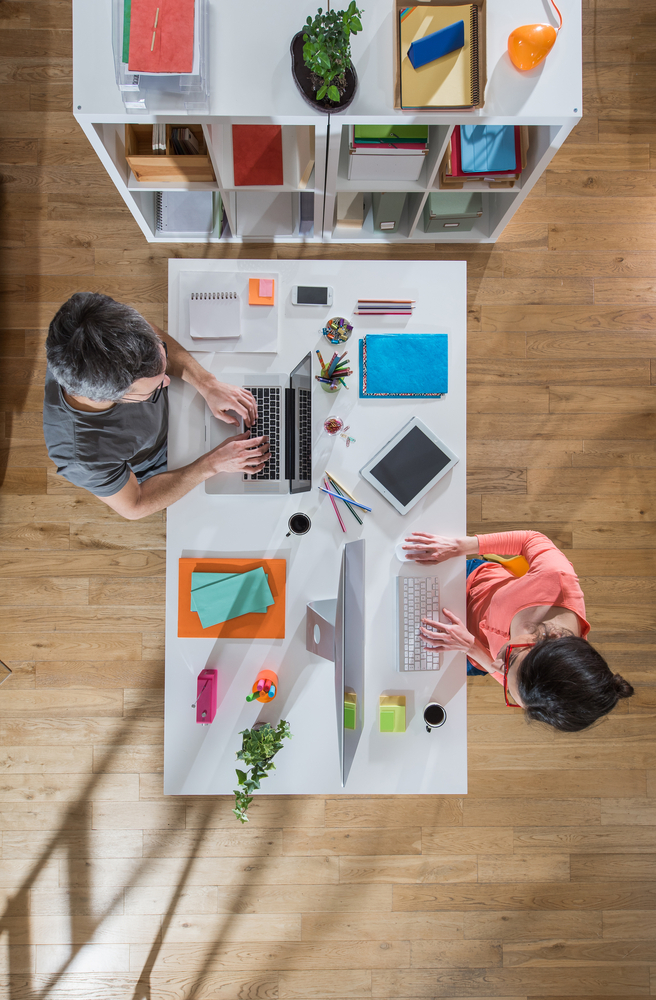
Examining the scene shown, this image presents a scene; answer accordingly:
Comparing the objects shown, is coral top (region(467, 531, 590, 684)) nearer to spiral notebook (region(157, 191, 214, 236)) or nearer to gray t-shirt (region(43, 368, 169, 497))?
gray t-shirt (region(43, 368, 169, 497))

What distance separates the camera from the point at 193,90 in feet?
5.08

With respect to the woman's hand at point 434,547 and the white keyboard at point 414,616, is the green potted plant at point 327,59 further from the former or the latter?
the white keyboard at point 414,616

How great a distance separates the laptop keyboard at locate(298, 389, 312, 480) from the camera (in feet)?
5.83

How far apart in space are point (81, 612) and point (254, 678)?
1.09m

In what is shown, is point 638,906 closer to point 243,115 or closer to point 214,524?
point 214,524

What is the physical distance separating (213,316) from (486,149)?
1068 millimetres

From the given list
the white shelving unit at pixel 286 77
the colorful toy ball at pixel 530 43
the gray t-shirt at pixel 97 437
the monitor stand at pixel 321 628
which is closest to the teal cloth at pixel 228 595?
the monitor stand at pixel 321 628

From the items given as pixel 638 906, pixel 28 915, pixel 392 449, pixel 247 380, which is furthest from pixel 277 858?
pixel 247 380

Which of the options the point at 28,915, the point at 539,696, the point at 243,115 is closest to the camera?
the point at 539,696

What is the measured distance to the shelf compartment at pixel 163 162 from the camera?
1845mm

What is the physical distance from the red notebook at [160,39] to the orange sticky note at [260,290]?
56 centimetres

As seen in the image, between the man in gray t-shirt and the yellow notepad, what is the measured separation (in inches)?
37.8

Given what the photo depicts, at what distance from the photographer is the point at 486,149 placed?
189 centimetres

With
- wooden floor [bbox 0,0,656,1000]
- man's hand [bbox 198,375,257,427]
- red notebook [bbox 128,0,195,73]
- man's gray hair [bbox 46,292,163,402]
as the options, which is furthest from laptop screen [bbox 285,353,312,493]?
wooden floor [bbox 0,0,656,1000]
